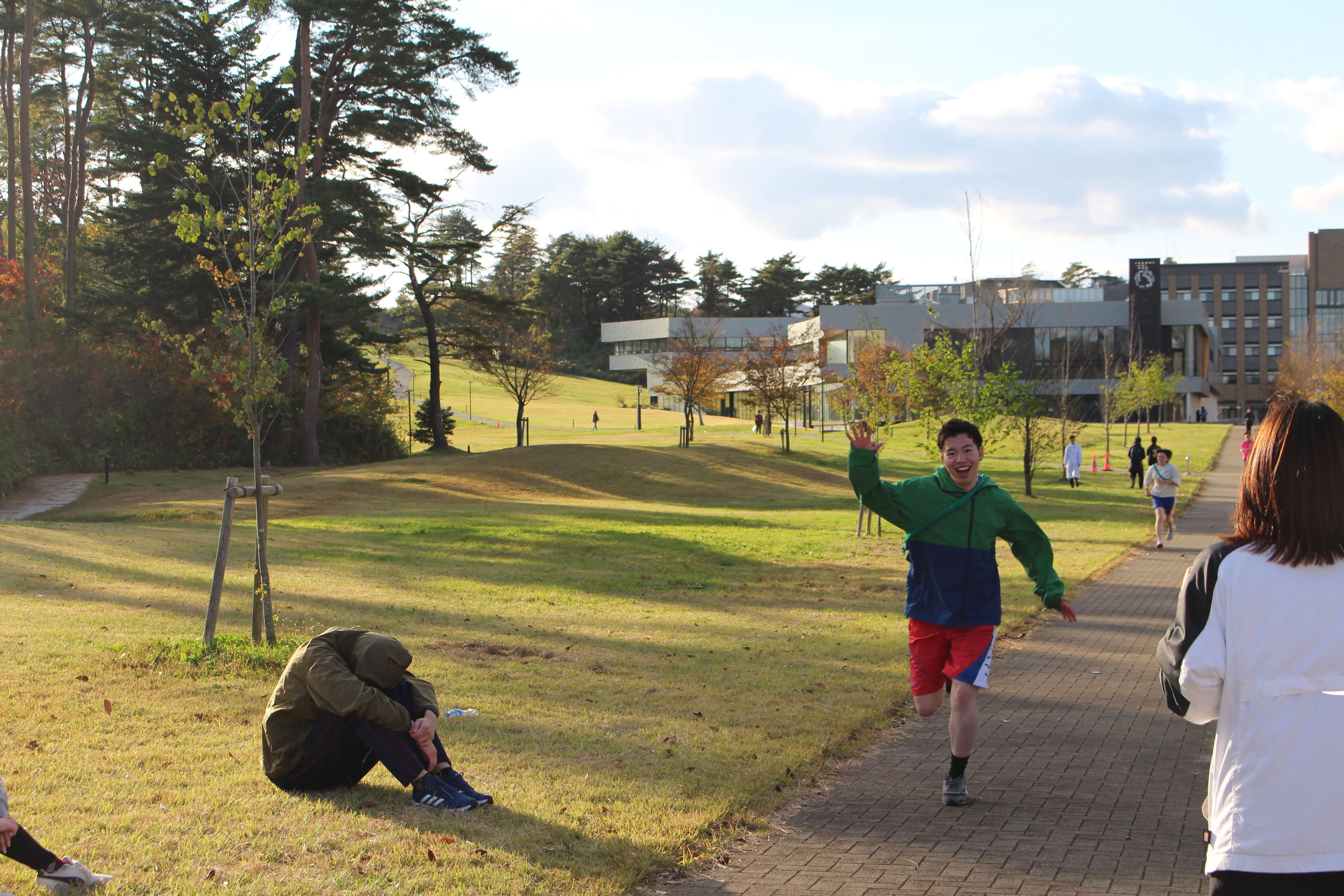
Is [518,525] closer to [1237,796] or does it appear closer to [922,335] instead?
[1237,796]

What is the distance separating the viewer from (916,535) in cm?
543

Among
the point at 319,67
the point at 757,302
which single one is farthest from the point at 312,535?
the point at 757,302

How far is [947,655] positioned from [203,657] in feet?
18.0

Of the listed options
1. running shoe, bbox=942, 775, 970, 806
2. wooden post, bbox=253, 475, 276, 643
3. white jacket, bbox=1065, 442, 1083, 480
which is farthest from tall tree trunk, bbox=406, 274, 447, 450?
running shoe, bbox=942, 775, 970, 806

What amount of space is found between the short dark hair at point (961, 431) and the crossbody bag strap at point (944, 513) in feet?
0.63

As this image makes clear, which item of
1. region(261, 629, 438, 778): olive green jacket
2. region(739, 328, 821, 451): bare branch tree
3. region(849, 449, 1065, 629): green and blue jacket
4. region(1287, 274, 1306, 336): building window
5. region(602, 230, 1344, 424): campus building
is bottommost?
region(261, 629, 438, 778): olive green jacket

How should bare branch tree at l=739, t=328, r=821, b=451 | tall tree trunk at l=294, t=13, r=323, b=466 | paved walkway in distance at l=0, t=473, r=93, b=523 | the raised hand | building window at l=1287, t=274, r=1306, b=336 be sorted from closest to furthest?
the raised hand
paved walkway in distance at l=0, t=473, r=93, b=523
tall tree trunk at l=294, t=13, r=323, b=466
bare branch tree at l=739, t=328, r=821, b=451
building window at l=1287, t=274, r=1306, b=336

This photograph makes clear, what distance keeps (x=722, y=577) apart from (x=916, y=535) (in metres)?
9.09

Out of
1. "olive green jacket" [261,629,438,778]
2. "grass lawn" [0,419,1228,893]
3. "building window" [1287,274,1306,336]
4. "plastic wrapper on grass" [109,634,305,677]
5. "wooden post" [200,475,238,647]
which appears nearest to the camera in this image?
"grass lawn" [0,419,1228,893]

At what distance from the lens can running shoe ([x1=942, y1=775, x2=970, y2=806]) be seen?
5.36 metres

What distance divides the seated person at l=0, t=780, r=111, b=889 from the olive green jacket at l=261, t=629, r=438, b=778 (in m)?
1.19

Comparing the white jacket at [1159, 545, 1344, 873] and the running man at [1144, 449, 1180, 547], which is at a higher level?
the white jacket at [1159, 545, 1344, 873]

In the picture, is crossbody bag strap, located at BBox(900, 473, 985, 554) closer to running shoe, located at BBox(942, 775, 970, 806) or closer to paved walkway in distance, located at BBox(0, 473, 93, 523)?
running shoe, located at BBox(942, 775, 970, 806)

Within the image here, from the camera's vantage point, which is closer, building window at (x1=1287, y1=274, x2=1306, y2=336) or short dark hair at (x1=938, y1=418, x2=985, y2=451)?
short dark hair at (x1=938, y1=418, x2=985, y2=451)
